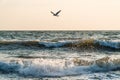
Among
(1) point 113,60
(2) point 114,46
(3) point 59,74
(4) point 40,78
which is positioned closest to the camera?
(4) point 40,78

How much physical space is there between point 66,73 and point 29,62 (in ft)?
5.72

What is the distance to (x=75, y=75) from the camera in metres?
11.8

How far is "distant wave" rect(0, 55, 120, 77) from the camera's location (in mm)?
12275

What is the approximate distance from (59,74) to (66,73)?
1.10 ft

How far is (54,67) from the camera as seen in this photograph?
1288 centimetres

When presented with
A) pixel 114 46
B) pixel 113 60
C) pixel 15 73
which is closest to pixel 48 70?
pixel 15 73

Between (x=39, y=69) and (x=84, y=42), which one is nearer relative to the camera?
(x=39, y=69)

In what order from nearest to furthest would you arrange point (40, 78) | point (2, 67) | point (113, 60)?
point (40, 78)
point (2, 67)
point (113, 60)

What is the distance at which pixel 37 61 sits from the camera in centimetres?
1360

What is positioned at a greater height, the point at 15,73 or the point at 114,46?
the point at 15,73

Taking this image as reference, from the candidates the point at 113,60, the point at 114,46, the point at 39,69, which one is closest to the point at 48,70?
the point at 39,69

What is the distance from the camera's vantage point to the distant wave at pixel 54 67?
1228cm

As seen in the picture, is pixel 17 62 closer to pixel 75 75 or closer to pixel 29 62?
pixel 29 62

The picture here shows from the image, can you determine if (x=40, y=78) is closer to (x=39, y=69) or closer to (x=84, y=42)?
Result: (x=39, y=69)
